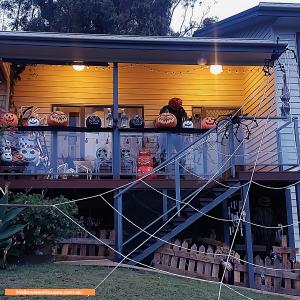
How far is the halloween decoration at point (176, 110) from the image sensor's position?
534 inches

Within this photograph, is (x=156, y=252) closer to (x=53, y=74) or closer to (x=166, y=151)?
(x=166, y=151)

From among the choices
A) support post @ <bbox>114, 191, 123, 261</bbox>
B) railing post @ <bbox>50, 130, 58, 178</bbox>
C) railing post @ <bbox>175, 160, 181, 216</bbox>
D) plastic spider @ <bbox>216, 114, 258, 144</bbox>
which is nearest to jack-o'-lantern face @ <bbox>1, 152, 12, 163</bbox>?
railing post @ <bbox>50, 130, 58, 178</bbox>

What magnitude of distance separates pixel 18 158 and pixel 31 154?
0.96 feet

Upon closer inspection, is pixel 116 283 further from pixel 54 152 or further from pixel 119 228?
pixel 54 152

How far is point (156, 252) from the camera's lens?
10203mm

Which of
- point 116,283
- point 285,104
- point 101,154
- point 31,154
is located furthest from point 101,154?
point 116,283

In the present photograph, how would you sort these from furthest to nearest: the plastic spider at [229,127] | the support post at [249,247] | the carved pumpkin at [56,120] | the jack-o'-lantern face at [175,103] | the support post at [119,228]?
the jack-o'-lantern face at [175,103] → the carved pumpkin at [56,120] → the plastic spider at [229,127] → the support post at [119,228] → the support post at [249,247]

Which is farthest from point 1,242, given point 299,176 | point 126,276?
point 299,176

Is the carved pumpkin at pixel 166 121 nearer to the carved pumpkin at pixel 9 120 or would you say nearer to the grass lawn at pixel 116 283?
the carved pumpkin at pixel 9 120

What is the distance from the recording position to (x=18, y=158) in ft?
37.5

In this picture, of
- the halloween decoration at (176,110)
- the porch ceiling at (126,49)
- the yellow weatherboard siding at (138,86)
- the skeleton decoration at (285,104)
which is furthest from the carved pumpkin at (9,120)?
the skeleton decoration at (285,104)

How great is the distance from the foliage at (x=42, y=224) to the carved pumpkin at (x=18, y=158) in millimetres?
1763

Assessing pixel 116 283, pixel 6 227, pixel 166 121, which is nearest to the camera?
pixel 116 283

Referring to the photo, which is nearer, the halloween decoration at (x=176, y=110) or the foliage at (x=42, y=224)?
the foliage at (x=42, y=224)
